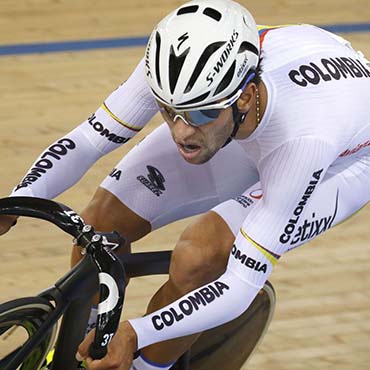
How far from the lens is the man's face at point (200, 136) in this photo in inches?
93.2

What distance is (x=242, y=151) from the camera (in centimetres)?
280

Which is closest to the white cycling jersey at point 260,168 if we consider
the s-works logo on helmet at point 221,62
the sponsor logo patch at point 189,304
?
the sponsor logo patch at point 189,304

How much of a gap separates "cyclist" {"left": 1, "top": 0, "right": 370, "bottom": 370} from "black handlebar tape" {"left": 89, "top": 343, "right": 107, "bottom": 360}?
1.7 inches

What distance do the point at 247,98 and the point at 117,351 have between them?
606 millimetres

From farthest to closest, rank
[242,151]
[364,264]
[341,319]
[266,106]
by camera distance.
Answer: [364,264]
[341,319]
[242,151]
[266,106]

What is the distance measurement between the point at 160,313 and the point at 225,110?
0.45 meters

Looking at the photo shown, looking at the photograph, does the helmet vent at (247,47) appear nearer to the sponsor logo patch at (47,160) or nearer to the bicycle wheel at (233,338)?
the sponsor logo patch at (47,160)

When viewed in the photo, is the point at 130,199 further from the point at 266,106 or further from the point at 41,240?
the point at 41,240

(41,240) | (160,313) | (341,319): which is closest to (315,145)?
(160,313)

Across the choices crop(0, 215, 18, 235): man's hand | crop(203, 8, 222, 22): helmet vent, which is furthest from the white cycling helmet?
crop(0, 215, 18, 235): man's hand

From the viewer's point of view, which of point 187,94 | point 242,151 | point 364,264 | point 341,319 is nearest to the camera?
point 187,94

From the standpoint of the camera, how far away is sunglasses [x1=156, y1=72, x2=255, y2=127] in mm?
2348

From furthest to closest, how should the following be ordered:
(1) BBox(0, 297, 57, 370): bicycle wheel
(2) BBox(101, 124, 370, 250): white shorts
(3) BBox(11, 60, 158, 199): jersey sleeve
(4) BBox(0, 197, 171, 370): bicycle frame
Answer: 1. (2) BBox(101, 124, 370, 250): white shorts
2. (3) BBox(11, 60, 158, 199): jersey sleeve
3. (1) BBox(0, 297, 57, 370): bicycle wheel
4. (4) BBox(0, 197, 171, 370): bicycle frame

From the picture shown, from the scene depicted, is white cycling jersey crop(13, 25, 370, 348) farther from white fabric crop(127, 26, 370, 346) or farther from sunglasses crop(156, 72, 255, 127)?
sunglasses crop(156, 72, 255, 127)
